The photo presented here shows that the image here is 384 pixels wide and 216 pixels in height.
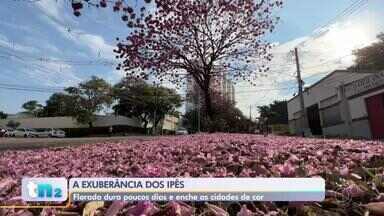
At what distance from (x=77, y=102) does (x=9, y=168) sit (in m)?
72.2

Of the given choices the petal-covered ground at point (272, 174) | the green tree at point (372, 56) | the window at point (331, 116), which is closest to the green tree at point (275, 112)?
the green tree at point (372, 56)

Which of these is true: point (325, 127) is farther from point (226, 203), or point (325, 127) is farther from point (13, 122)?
point (13, 122)

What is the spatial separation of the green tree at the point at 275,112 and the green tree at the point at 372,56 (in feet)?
106

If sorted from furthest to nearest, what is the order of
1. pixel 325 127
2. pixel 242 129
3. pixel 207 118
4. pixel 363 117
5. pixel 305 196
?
1. pixel 325 127
2. pixel 363 117
3. pixel 242 129
4. pixel 207 118
5. pixel 305 196

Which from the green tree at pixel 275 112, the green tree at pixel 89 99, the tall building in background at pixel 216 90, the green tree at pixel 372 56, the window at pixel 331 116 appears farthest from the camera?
the green tree at pixel 275 112

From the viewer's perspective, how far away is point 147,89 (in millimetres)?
76688

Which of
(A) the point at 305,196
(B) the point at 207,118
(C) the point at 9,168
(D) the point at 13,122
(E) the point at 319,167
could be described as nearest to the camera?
(A) the point at 305,196

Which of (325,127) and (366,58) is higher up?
(366,58)

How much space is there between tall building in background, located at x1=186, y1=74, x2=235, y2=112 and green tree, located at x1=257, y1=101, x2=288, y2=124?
23589 mm

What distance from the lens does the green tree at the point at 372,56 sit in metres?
50.8

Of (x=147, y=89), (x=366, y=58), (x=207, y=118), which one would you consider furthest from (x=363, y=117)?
(x=147, y=89)

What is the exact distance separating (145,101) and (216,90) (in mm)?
49257

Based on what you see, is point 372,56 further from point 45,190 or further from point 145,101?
point 45,190

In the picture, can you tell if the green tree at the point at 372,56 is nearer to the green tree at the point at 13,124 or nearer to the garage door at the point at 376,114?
the garage door at the point at 376,114
